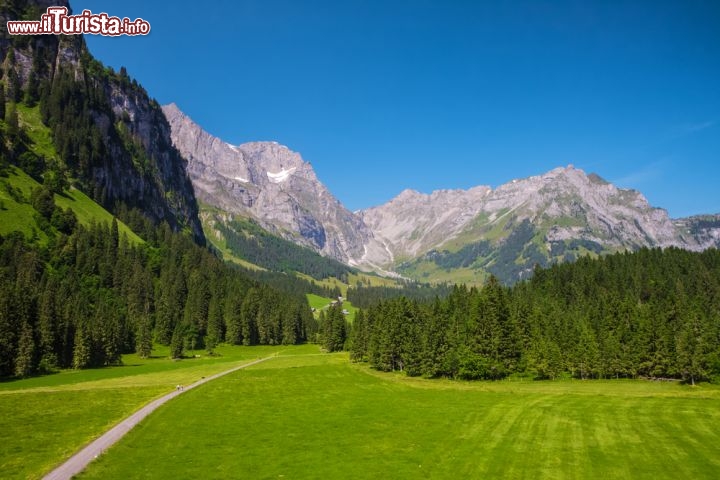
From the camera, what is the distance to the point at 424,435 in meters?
48.4

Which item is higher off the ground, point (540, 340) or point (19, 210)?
point (19, 210)

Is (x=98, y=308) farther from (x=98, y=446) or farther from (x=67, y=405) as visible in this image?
(x=98, y=446)

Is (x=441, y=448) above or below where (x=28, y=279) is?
below

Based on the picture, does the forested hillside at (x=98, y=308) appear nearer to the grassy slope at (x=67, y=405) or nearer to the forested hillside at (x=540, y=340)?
the grassy slope at (x=67, y=405)

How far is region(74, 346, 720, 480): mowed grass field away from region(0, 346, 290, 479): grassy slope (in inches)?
183

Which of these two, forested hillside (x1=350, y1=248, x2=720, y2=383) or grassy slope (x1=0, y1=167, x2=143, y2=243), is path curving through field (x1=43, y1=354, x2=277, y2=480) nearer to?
forested hillside (x1=350, y1=248, x2=720, y2=383)

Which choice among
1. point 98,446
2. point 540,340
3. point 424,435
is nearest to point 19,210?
point 98,446

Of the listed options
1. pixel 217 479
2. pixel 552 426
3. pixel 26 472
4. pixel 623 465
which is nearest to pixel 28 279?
pixel 26 472

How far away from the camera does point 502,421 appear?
54.8 metres

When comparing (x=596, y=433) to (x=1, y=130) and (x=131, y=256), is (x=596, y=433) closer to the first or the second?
(x=131, y=256)

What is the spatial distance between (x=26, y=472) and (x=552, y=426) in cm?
4869

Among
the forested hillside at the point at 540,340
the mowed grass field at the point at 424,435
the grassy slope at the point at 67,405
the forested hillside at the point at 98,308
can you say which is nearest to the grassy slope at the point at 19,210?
the forested hillside at the point at 98,308

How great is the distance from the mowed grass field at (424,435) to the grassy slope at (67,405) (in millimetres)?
4658

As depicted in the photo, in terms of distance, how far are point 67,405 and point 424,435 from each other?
4605 centimetres
